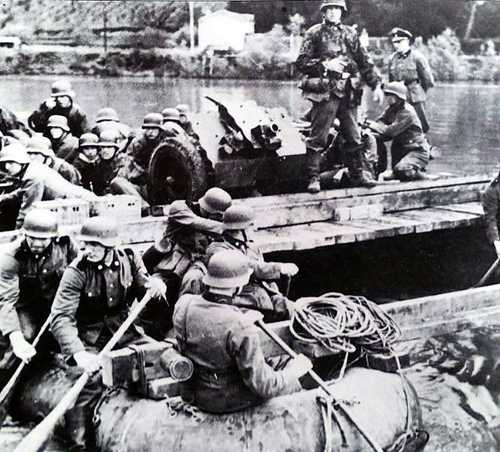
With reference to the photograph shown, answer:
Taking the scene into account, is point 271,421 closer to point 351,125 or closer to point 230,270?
point 230,270

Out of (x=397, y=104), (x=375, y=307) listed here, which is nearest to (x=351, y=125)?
(x=397, y=104)

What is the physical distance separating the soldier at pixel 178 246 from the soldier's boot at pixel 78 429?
1.23 m

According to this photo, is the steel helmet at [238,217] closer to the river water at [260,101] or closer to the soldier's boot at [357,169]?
the soldier's boot at [357,169]

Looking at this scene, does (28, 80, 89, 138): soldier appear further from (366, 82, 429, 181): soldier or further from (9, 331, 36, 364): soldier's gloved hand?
(9, 331, 36, 364): soldier's gloved hand

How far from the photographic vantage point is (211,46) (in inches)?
502

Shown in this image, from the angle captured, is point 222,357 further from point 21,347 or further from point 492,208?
point 492,208

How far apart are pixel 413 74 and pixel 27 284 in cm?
682

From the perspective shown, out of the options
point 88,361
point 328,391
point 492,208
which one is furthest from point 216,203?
point 492,208

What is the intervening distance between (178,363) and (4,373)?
70.2 inches

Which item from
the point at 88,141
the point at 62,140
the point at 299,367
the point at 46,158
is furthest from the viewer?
the point at 62,140

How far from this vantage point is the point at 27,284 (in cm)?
504

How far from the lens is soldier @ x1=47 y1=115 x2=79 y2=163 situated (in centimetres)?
846

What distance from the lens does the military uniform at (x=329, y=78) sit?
8.11 m

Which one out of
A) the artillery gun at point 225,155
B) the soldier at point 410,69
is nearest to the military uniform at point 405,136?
the soldier at point 410,69
